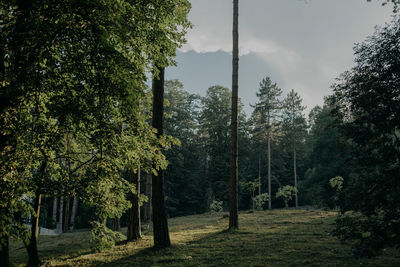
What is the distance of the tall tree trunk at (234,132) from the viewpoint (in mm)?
12930

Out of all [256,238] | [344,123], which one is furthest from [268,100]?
[344,123]

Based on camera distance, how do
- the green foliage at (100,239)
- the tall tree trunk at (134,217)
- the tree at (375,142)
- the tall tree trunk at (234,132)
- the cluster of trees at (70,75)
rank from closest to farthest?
1. the cluster of trees at (70,75)
2. the tree at (375,142)
3. the green foliage at (100,239)
4. the tall tree trunk at (134,217)
5. the tall tree trunk at (234,132)

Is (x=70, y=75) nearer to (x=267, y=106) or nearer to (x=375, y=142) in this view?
(x=375, y=142)

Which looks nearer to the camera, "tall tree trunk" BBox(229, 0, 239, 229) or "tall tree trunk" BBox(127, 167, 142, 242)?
"tall tree trunk" BBox(127, 167, 142, 242)

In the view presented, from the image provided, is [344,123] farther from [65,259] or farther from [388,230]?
[65,259]

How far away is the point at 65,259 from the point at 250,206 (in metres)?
36.8

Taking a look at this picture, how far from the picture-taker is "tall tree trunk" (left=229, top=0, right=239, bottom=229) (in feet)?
42.4

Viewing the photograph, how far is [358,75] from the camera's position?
6.00 metres

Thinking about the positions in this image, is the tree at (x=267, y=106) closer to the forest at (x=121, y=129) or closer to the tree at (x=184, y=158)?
the tree at (x=184, y=158)

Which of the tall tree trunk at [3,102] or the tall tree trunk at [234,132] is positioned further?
the tall tree trunk at [234,132]

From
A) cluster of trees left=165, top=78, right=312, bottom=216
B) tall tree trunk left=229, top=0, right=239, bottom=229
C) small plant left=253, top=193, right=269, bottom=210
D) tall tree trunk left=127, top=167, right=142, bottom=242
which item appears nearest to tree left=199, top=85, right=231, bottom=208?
cluster of trees left=165, top=78, right=312, bottom=216

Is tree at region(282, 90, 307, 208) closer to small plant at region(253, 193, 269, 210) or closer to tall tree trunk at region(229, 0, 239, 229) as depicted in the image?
small plant at region(253, 193, 269, 210)

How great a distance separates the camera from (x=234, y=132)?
43.8 ft

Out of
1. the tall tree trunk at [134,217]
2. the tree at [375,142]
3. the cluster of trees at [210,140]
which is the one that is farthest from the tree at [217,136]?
the tree at [375,142]
